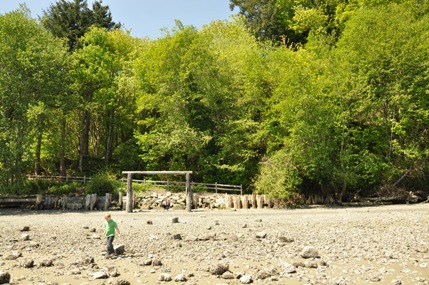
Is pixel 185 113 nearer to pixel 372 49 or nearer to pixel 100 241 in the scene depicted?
pixel 372 49

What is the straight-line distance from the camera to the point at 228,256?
11016mm

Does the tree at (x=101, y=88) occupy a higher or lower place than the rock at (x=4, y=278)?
higher

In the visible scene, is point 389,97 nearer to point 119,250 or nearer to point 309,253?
point 309,253

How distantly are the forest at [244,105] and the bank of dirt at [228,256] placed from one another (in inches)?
513

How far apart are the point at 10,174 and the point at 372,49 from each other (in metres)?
30.4

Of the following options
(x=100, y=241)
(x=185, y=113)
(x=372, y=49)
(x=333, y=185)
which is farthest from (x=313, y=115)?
(x=100, y=241)

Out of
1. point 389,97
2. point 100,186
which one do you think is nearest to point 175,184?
point 100,186

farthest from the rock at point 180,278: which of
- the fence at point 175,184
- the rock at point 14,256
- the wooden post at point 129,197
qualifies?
the fence at point 175,184

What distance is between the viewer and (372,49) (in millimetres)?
30344

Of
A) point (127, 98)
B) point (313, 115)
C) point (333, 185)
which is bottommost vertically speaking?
point (333, 185)

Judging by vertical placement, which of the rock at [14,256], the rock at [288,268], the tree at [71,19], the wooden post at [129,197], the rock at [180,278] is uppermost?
the tree at [71,19]

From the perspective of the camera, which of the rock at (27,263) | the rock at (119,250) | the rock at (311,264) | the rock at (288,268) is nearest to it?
the rock at (288,268)

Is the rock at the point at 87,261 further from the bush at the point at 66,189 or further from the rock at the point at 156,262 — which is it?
the bush at the point at 66,189

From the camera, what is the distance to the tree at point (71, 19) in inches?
1736
